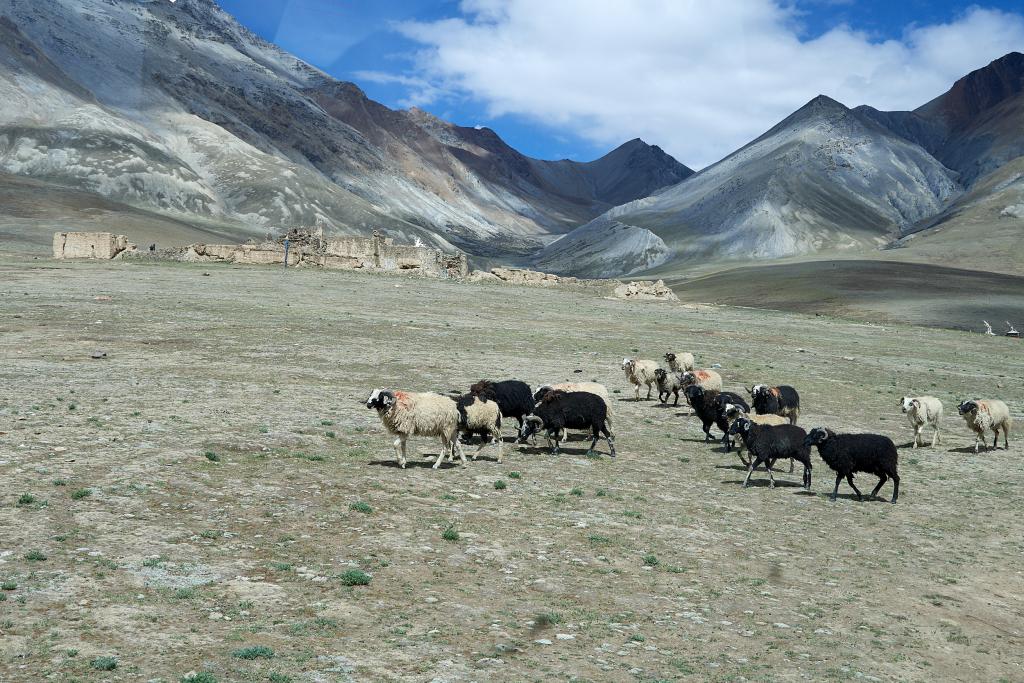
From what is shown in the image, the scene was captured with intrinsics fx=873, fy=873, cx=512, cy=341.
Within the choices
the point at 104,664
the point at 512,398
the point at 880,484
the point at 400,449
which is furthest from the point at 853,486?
the point at 104,664

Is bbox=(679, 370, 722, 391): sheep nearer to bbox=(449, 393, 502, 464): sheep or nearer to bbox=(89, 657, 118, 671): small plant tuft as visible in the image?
bbox=(449, 393, 502, 464): sheep

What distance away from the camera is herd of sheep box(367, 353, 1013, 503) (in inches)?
747

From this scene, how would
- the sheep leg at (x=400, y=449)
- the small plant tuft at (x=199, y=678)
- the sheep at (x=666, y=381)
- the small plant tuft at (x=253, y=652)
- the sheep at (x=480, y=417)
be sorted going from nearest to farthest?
the small plant tuft at (x=199, y=678) → the small plant tuft at (x=253, y=652) → the sheep leg at (x=400, y=449) → the sheep at (x=480, y=417) → the sheep at (x=666, y=381)

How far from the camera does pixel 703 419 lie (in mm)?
25031

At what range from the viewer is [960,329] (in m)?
73.7

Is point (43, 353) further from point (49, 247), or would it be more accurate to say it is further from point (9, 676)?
point (49, 247)

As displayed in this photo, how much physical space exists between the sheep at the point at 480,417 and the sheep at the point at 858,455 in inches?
282

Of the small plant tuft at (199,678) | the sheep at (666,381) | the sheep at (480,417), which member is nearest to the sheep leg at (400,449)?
the sheep at (480,417)

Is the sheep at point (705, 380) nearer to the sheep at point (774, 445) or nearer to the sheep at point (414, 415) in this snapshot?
the sheep at point (774, 445)

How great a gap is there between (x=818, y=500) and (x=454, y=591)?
Answer: 32.9 feet

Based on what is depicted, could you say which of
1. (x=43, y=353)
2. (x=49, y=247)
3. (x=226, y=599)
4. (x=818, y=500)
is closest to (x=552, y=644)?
(x=226, y=599)

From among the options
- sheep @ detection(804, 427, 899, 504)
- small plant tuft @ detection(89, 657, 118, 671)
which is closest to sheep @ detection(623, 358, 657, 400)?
sheep @ detection(804, 427, 899, 504)

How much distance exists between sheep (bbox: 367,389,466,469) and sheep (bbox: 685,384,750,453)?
26.2 ft

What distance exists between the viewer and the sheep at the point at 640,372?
30839 mm
